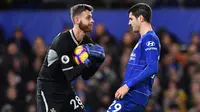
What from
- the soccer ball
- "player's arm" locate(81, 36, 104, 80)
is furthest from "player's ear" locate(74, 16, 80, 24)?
the soccer ball

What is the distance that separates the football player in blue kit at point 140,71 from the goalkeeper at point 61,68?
0.55m

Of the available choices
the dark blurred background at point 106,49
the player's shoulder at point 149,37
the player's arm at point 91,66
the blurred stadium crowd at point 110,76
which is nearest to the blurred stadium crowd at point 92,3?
the dark blurred background at point 106,49

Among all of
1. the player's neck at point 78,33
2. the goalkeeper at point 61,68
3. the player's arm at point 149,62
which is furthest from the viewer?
the player's neck at point 78,33

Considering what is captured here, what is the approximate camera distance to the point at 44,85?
30.0 ft

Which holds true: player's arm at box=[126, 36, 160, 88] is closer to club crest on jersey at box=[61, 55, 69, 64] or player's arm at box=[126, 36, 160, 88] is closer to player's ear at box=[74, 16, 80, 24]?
club crest on jersey at box=[61, 55, 69, 64]

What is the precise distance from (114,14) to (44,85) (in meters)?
7.70

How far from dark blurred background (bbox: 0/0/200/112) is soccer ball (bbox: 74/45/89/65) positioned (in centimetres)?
334

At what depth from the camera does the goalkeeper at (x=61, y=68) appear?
354 inches

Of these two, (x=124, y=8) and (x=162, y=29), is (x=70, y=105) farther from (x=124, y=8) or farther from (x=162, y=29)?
(x=124, y=8)

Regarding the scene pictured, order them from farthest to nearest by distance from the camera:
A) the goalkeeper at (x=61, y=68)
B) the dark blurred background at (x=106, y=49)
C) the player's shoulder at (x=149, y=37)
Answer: the dark blurred background at (x=106, y=49) < the goalkeeper at (x=61, y=68) < the player's shoulder at (x=149, y=37)

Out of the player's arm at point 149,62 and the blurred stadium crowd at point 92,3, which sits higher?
the player's arm at point 149,62

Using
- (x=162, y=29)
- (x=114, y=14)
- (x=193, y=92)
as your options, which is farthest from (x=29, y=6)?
(x=193, y=92)

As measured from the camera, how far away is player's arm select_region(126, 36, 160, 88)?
8531mm

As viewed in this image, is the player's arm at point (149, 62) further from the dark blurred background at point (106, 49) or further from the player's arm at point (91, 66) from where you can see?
the dark blurred background at point (106, 49)
